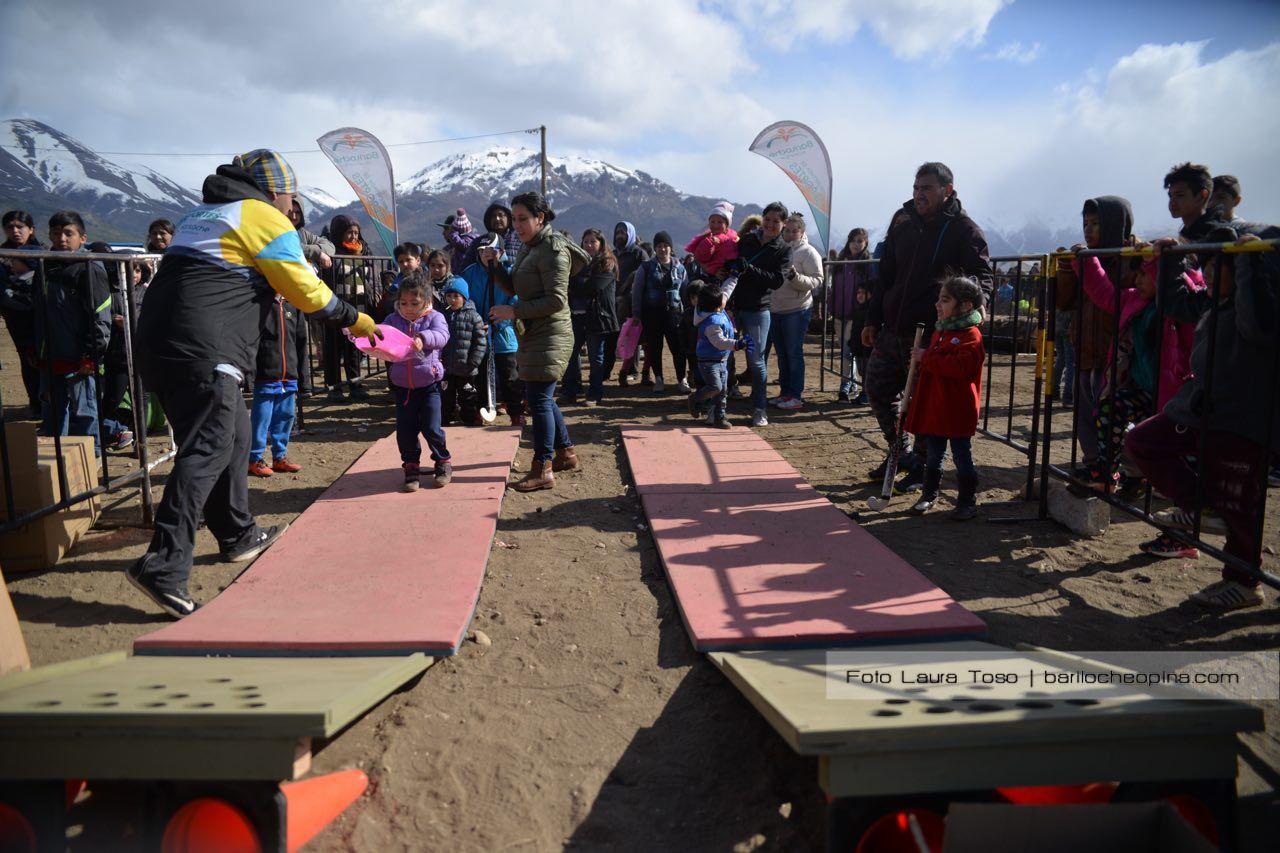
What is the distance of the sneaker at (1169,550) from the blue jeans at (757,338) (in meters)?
3.94

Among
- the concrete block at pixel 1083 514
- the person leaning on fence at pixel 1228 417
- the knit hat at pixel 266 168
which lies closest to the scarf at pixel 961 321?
the person leaning on fence at pixel 1228 417

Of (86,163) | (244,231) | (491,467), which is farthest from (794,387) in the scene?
(86,163)

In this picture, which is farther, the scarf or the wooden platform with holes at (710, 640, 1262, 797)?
the scarf

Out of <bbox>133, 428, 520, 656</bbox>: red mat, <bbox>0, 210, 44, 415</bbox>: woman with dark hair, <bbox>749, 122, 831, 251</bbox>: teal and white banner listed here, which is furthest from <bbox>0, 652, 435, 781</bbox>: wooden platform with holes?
<bbox>749, 122, 831, 251</bbox>: teal and white banner

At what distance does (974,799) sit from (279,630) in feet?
8.67

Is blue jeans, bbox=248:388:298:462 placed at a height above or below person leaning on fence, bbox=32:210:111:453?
below

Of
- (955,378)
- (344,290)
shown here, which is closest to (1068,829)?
(955,378)

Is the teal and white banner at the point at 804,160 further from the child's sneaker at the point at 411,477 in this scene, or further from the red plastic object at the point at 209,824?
the red plastic object at the point at 209,824

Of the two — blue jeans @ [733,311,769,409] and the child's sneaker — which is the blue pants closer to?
the child's sneaker

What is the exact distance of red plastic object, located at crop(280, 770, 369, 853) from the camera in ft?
7.47

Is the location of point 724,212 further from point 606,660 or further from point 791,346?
point 606,660

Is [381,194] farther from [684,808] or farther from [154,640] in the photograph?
[684,808]

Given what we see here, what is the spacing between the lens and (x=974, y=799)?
83.4 inches

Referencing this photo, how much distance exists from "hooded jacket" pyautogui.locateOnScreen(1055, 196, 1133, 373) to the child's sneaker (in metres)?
4.22
